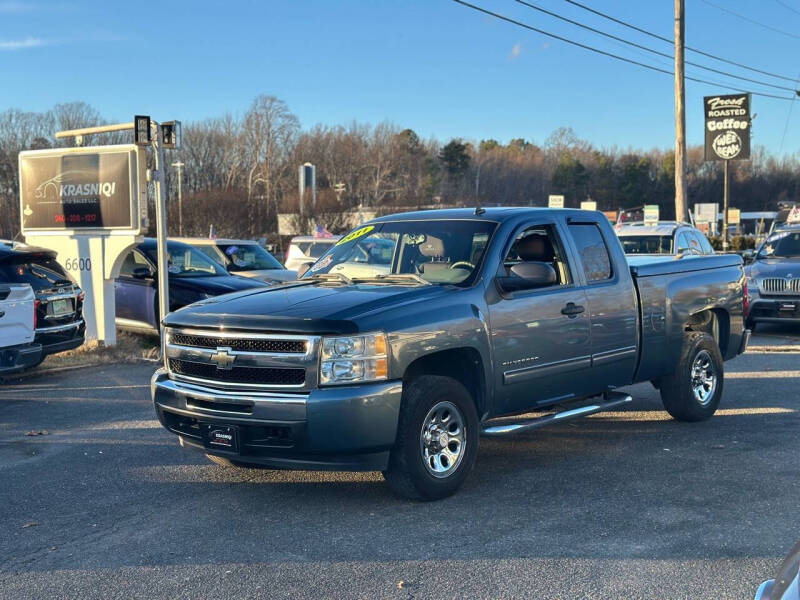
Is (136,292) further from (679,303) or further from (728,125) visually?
(728,125)

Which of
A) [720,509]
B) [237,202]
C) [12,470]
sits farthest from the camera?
[237,202]

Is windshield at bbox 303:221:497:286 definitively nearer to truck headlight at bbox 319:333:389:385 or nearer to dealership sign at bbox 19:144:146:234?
truck headlight at bbox 319:333:389:385

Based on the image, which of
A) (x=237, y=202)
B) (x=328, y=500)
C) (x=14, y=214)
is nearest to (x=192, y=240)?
(x=328, y=500)

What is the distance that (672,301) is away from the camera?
7.51m

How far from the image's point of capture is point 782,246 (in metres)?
15.8

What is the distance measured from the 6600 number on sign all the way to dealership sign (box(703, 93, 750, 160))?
859 inches

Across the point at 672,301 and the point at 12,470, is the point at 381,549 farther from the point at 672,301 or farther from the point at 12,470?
the point at 672,301

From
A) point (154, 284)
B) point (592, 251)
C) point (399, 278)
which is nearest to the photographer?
point (399, 278)

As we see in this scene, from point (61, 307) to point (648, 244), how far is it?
10.6 metres

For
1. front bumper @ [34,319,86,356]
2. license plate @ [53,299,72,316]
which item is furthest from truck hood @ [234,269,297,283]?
license plate @ [53,299,72,316]

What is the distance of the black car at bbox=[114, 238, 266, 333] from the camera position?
43.1 feet

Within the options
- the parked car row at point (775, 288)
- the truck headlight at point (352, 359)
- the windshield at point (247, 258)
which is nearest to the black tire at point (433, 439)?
the truck headlight at point (352, 359)

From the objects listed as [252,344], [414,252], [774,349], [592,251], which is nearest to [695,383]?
[592,251]

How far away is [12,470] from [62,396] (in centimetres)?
310
